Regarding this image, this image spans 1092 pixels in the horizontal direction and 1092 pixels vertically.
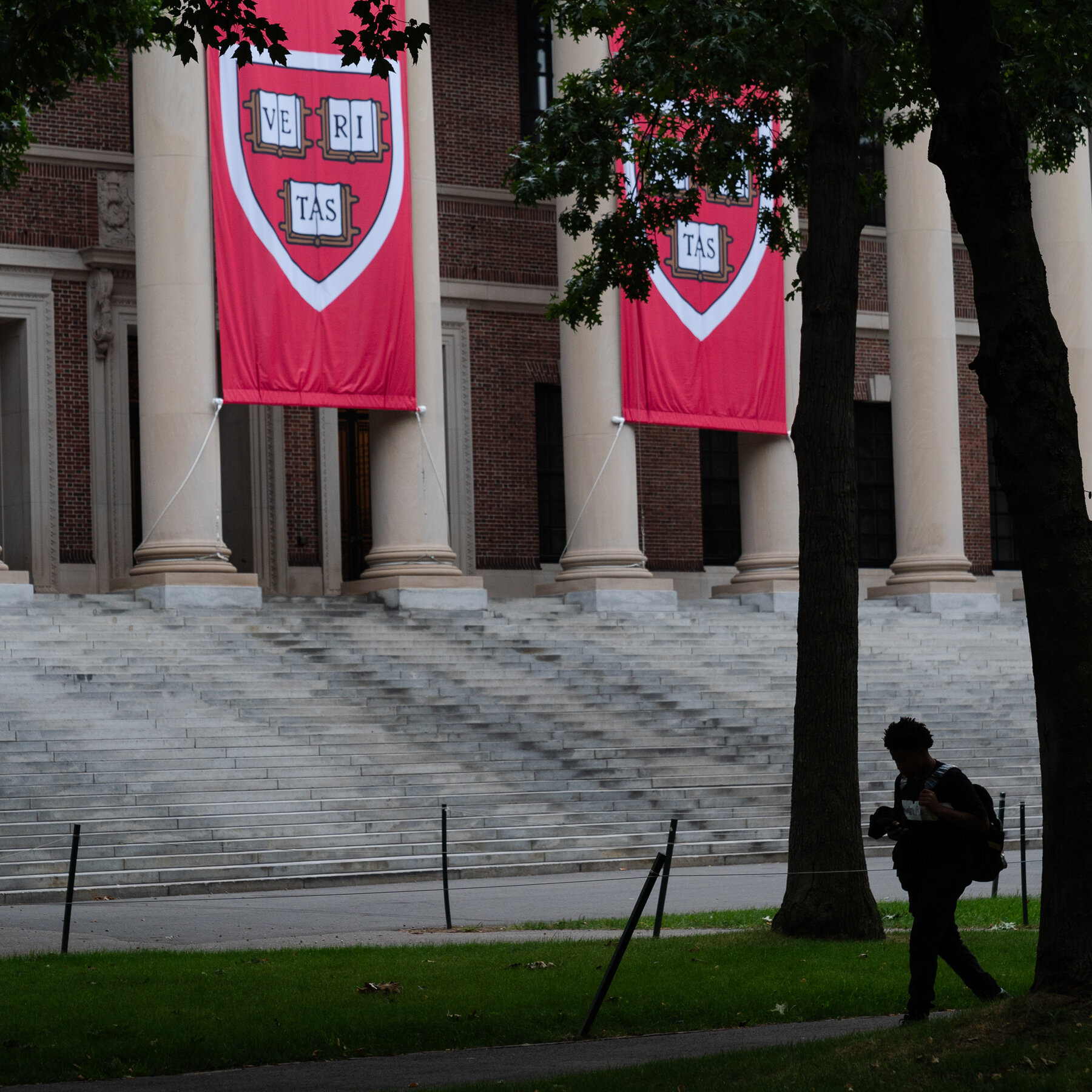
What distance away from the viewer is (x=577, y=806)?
68.6ft

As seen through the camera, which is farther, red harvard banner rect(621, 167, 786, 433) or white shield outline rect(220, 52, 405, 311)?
red harvard banner rect(621, 167, 786, 433)

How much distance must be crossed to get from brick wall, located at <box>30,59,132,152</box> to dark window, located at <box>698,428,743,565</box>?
12.7 meters

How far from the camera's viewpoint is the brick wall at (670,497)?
36.8 m

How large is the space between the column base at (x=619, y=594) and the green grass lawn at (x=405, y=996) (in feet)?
59.1

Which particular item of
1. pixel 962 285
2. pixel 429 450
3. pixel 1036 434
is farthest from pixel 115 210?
pixel 1036 434

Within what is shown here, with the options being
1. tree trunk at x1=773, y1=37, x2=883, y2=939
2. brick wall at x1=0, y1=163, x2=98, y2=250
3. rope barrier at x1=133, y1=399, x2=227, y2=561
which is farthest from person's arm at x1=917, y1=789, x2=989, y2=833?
brick wall at x1=0, y1=163, x2=98, y2=250

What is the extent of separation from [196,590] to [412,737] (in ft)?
17.5

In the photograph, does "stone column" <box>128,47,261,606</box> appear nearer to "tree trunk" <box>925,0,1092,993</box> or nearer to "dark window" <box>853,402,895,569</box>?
"dark window" <box>853,402,895,569</box>

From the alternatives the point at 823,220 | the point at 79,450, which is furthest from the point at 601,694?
the point at 823,220

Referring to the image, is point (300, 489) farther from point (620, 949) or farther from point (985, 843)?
point (985, 843)

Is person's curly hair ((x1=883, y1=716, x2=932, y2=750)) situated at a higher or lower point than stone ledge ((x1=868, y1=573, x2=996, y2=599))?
higher

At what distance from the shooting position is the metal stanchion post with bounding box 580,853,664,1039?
898 cm

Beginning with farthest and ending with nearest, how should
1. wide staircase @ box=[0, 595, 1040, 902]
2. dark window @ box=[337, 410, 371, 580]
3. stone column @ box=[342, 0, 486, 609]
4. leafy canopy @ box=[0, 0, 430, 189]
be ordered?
dark window @ box=[337, 410, 371, 580], stone column @ box=[342, 0, 486, 609], wide staircase @ box=[0, 595, 1040, 902], leafy canopy @ box=[0, 0, 430, 189]

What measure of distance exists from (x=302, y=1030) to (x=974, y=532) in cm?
3350
